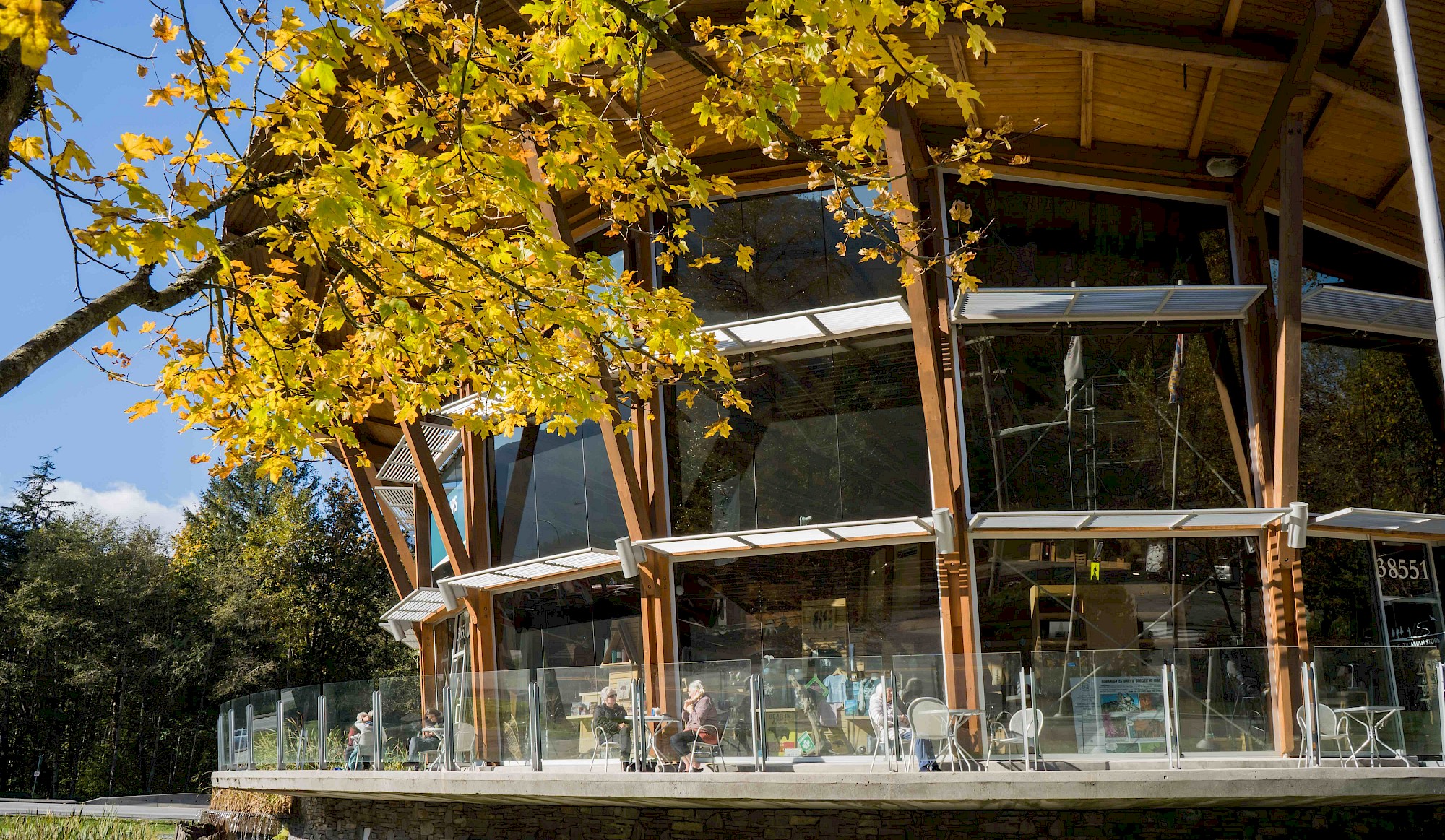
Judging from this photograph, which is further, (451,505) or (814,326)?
(451,505)

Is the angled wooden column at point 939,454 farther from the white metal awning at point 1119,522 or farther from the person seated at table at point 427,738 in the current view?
the person seated at table at point 427,738

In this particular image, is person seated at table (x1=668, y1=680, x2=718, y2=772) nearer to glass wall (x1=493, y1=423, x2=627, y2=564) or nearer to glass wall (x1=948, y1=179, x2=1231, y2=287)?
glass wall (x1=493, y1=423, x2=627, y2=564)

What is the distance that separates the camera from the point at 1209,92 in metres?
15.8

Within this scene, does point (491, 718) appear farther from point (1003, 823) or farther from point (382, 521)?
point (382, 521)

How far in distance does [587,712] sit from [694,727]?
1.65 metres

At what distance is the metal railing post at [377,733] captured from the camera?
17359 mm

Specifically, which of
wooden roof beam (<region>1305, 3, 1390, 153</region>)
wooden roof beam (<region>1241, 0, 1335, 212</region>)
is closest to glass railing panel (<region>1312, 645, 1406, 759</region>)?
wooden roof beam (<region>1241, 0, 1335, 212</region>)

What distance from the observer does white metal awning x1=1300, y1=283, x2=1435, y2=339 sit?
17.0 m

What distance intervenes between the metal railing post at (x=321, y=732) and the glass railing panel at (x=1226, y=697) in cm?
1269

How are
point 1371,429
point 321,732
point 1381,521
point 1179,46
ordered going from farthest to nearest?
point 321,732
point 1371,429
point 1381,521
point 1179,46

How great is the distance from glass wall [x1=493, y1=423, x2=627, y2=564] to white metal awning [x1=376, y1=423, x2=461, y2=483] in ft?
5.09

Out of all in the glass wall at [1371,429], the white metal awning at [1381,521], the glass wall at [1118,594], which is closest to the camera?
the white metal awning at [1381,521]

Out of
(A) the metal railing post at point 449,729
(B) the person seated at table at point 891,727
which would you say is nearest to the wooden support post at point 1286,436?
(B) the person seated at table at point 891,727

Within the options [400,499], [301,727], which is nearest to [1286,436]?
[301,727]
